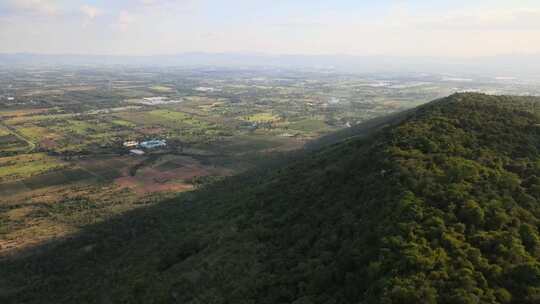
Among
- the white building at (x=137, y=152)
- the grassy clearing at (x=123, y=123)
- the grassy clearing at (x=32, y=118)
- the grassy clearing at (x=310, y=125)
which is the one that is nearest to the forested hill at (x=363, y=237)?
the white building at (x=137, y=152)

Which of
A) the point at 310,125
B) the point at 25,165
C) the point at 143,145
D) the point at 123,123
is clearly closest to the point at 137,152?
the point at 143,145

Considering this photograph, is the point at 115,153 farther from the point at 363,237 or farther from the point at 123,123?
the point at 363,237

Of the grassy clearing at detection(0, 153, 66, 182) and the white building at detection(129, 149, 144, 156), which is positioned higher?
the white building at detection(129, 149, 144, 156)

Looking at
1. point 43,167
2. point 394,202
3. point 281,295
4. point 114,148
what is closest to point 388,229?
point 394,202

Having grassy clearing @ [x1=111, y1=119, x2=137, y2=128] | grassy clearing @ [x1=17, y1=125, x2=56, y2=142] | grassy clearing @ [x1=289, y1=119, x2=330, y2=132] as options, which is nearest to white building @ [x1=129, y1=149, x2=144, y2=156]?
grassy clearing @ [x1=17, y1=125, x2=56, y2=142]

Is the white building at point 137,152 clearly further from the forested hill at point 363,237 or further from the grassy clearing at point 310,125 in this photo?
the forested hill at point 363,237

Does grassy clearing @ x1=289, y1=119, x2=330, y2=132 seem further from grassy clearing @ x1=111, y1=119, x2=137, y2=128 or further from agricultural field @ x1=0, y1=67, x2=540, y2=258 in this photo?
grassy clearing @ x1=111, y1=119, x2=137, y2=128
